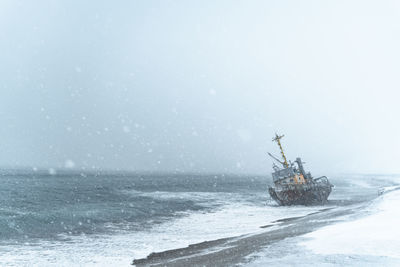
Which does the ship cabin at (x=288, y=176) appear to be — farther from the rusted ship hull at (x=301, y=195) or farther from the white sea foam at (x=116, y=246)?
the white sea foam at (x=116, y=246)

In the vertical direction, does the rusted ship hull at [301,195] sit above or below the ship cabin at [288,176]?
below

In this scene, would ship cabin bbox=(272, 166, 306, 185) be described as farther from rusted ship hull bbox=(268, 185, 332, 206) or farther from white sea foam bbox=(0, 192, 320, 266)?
white sea foam bbox=(0, 192, 320, 266)

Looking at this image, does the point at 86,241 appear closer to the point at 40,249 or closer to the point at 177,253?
the point at 40,249

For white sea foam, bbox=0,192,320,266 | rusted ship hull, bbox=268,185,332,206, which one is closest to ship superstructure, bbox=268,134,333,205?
rusted ship hull, bbox=268,185,332,206

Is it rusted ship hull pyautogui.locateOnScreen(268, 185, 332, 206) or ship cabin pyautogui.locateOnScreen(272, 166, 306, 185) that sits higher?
ship cabin pyautogui.locateOnScreen(272, 166, 306, 185)

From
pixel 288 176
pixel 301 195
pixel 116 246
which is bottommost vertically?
pixel 116 246

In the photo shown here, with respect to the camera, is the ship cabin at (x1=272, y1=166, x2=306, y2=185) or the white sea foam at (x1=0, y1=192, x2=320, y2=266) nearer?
the white sea foam at (x1=0, y1=192, x2=320, y2=266)

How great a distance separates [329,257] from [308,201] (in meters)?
33.8

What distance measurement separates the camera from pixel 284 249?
11.0 m

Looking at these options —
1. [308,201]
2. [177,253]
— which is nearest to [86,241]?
[177,253]

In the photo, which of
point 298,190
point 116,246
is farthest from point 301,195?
point 116,246

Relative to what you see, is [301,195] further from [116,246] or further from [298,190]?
[116,246]

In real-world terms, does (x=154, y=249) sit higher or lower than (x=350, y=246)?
lower

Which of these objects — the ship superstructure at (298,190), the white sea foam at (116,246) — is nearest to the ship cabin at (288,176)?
the ship superstructure at (298,190)
